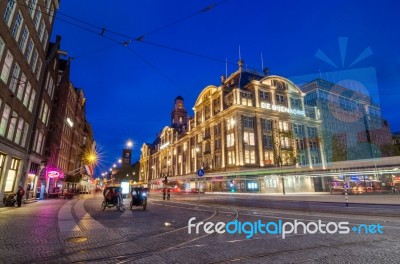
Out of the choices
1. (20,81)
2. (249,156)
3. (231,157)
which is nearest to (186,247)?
(20,81)

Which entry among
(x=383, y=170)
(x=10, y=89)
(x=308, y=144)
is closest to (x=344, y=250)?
(x=10, y=89)

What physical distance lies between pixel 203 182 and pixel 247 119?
19.4m

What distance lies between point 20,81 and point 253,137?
42936 mm

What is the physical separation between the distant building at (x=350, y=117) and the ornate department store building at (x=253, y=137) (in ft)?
52.9

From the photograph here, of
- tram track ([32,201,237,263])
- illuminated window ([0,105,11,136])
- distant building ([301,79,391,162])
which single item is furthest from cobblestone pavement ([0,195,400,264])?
distant building ([301,79,391,162])

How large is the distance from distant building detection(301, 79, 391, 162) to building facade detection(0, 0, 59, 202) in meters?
72.2

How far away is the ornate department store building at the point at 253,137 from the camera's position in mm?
49156

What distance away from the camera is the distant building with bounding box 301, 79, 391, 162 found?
7688 cm

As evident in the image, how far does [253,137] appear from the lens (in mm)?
53344

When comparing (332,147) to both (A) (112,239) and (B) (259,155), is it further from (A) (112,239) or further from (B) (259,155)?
(A) (112,239)

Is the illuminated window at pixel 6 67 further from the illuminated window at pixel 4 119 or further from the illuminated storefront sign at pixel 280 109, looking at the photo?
the illuminated storefront sign at pixel 280 109

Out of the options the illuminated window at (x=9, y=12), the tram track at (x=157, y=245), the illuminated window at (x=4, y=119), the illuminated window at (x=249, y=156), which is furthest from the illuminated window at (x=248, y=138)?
the tram track at (x=157, y=245)

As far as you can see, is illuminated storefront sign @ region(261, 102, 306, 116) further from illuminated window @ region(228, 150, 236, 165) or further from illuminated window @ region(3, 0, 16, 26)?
illuminated window @ region(3, 0, 16, 26)

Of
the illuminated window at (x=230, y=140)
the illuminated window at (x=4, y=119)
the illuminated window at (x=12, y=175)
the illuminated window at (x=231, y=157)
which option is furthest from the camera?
the illuminated window at (x=230, y=140)
